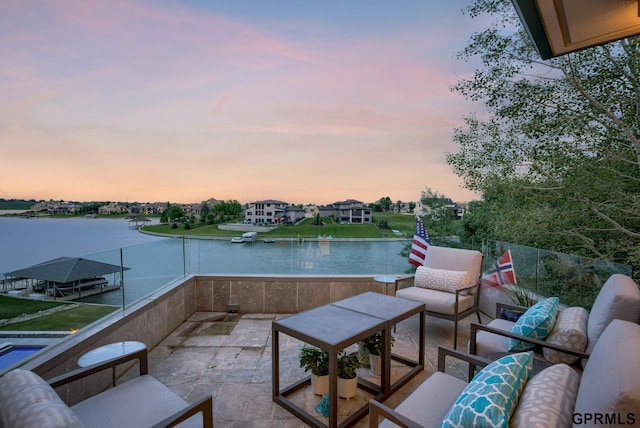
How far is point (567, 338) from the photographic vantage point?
2.03 metres

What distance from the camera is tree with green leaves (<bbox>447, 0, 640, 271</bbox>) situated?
16.8 feet

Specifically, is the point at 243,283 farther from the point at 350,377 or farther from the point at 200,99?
the point at 200,99

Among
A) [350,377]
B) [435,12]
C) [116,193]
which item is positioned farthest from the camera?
[116,193]

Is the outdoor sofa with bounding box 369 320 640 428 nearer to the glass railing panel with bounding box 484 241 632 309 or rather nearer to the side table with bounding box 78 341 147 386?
the side table with bounding box 78 341 147 386

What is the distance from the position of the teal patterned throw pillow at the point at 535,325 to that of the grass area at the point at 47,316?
11.7 ft

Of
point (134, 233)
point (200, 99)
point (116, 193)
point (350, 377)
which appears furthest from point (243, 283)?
point (116, 193)

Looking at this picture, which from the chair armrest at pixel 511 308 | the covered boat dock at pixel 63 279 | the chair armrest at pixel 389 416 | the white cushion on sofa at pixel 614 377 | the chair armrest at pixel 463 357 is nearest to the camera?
the white cushion on sofa at pixel 614 377

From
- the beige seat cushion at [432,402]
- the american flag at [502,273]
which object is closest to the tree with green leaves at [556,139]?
the american flag at [502,273]

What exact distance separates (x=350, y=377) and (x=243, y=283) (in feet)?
8.66

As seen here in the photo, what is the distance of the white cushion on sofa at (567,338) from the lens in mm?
2002

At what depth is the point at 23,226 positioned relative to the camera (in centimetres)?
377

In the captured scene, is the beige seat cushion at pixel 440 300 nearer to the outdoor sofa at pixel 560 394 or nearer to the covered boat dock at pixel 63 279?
the outdoor sofa at pixel 560 394

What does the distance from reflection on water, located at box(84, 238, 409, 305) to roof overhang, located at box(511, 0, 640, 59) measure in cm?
375

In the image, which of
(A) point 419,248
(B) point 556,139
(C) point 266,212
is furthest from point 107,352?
(B) point 556,139
